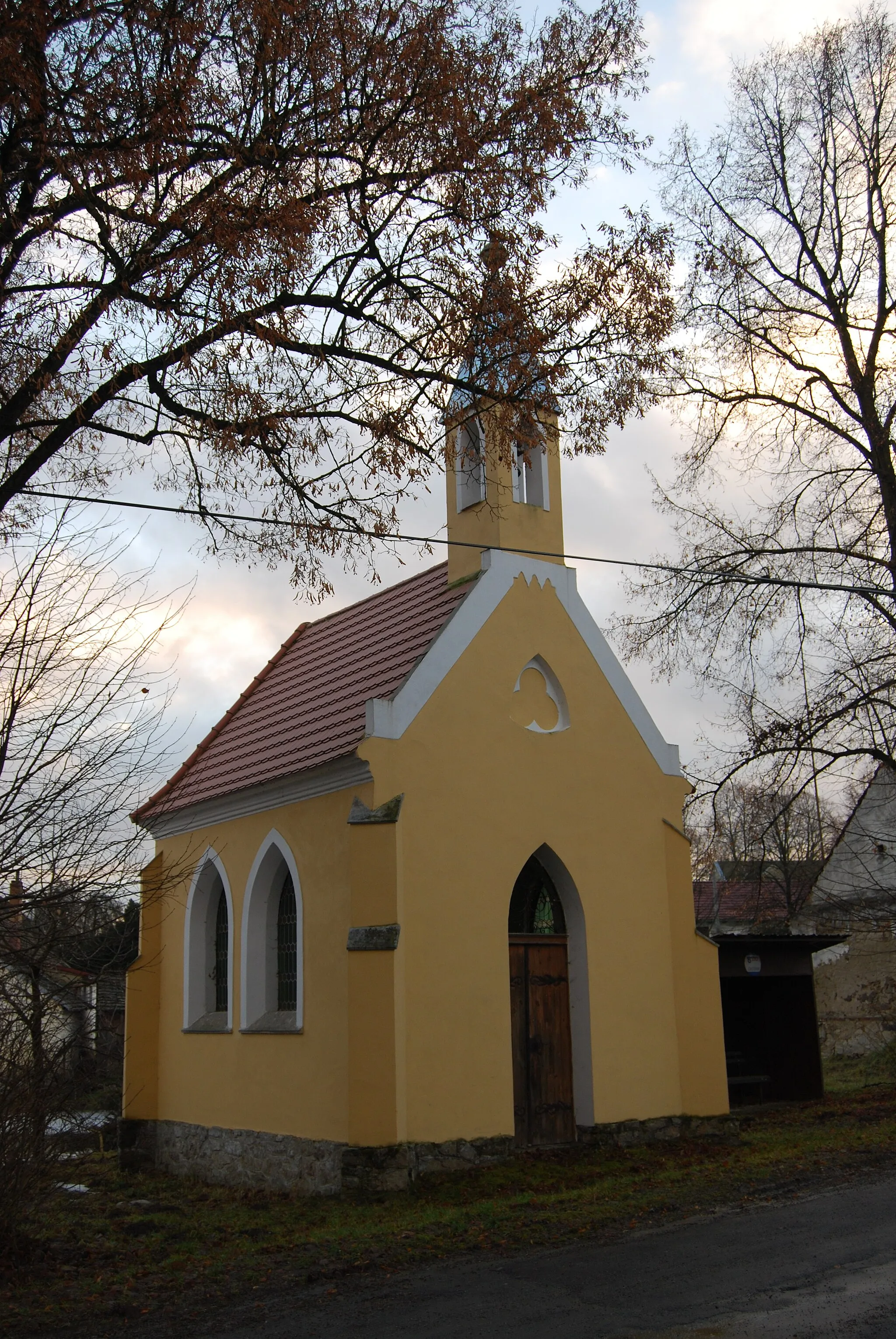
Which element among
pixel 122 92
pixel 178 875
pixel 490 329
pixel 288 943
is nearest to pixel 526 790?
pixel 288 943

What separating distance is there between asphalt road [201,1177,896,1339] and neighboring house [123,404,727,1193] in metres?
3.44

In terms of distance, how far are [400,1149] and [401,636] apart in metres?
6.22

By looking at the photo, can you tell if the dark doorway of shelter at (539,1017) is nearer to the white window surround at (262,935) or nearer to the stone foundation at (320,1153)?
the stone foundation at (320,1153)

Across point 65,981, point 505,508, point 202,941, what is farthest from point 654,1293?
point 202,941

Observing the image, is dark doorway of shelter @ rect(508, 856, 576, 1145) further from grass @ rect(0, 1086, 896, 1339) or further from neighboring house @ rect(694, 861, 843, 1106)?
neighboring house @ rect(694, 861, 843, 1106)

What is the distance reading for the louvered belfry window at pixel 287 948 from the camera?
14742 mm

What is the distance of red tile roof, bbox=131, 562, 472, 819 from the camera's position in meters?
14.4

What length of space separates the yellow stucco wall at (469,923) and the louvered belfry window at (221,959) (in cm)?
52

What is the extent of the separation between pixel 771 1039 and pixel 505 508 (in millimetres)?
11043

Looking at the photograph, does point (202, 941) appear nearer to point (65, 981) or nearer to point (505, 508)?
point (505, 508)

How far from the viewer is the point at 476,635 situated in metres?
14.1

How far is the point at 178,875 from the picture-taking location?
987 cm

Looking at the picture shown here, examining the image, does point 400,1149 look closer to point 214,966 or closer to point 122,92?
point 214,966

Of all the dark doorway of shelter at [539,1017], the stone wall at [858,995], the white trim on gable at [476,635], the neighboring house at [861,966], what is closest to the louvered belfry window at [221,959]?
the dark doorway of shelter at [539,1017]
